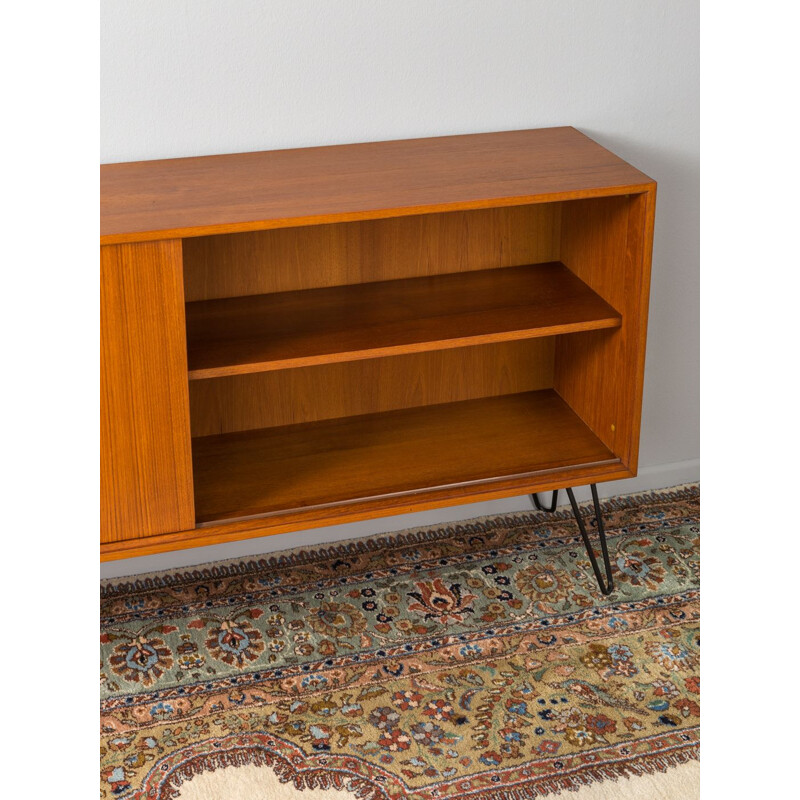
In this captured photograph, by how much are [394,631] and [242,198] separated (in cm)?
100

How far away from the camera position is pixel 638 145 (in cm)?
219

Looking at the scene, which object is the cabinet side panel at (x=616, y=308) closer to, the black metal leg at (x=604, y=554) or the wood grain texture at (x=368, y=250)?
the wood grain texture at (x=368, y=250)

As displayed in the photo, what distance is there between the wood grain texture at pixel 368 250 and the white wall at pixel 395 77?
0.19 metres

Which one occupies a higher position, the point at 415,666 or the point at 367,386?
the point at 367,386

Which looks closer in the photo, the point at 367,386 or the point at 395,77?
the point at 395,77

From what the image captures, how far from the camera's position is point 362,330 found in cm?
186

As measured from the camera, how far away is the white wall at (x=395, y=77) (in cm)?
184

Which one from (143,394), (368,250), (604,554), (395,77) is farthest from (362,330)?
(604,554)

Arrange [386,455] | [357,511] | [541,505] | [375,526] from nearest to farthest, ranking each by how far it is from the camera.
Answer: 1. [357,511]
2. [386,455]
3. [375,526]
4. [541,505]

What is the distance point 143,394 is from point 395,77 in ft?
2.83

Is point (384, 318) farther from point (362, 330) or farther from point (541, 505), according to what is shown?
point (541, 505)

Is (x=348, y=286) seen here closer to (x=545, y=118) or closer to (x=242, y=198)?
(x=242, y=198)

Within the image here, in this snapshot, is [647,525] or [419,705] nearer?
[419,705]

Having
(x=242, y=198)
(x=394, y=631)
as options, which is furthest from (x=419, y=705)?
(x=242, y=198)
